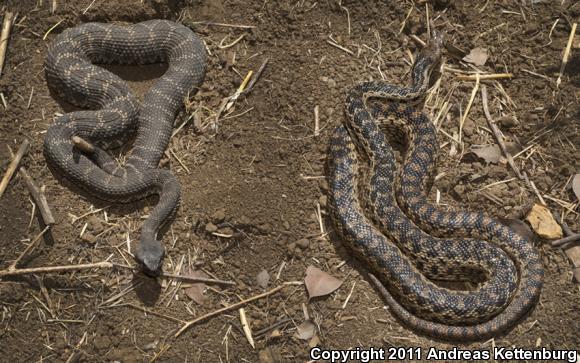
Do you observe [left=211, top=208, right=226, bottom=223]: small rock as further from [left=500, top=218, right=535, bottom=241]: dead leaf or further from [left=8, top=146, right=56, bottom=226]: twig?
[left=500, top=218, right=535, bottom=241]: dead leaf

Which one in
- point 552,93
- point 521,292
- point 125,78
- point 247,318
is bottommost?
point 247,318

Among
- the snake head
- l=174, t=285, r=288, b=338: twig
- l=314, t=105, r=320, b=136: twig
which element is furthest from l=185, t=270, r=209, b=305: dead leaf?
l=314, t=105, r=320, b=136: twig

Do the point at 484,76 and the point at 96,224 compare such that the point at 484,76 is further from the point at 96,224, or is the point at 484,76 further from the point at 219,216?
the point at 96,224

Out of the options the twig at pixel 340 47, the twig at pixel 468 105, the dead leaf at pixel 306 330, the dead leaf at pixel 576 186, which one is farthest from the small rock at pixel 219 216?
the dead leaf at pixel 576 186

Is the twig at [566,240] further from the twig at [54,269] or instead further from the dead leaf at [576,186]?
the twig at [54,269]

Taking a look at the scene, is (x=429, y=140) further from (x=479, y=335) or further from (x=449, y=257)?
(x=479, y=335)

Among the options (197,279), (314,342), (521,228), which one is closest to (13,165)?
(197,279)

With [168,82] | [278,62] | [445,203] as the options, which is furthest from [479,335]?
[168,82]
